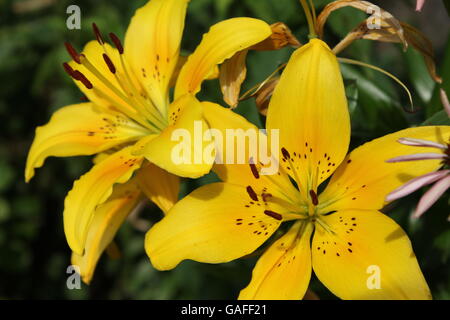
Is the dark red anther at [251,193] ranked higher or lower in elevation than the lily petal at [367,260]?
higher

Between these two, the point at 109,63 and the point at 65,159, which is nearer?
the point at 109,63

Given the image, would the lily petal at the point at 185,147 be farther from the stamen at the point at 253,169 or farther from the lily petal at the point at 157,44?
the lily petal at the point at 157,44

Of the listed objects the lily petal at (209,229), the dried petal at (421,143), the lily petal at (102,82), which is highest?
the lily petal at (102,82)

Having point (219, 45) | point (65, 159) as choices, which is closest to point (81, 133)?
point (219, 45)

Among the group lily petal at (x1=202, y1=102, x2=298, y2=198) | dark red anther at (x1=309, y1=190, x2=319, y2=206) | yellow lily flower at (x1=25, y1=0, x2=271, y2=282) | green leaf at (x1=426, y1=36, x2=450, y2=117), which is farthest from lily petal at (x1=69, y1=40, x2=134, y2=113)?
green leaf at (x1=426, y1=36, x2=450, y2=117)

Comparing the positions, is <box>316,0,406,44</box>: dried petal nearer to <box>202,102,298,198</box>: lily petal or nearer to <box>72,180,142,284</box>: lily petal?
<box>202,102,298,198</box>: lily petal

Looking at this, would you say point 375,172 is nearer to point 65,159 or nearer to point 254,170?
point 254,170

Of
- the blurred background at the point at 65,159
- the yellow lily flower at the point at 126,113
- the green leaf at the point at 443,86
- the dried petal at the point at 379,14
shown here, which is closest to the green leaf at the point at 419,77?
the blurred background at the point at 65,159
